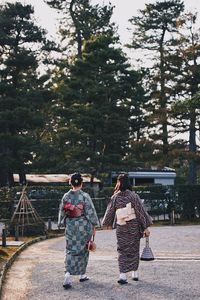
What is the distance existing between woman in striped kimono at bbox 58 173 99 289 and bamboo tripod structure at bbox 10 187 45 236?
803 cm

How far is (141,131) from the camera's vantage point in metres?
35.2

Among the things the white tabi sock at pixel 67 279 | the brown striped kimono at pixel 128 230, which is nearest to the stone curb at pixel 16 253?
the white tabi sock at pixel 67 279

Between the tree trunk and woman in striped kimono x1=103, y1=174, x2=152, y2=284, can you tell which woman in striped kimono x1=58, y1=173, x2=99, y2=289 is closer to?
woman in striped kimono x1=103, y1=174, x2=152, y2=284

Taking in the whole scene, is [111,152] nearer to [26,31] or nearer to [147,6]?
[26,31]

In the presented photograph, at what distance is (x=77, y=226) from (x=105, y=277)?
1.16m

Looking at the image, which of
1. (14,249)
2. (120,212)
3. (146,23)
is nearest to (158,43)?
(146,23)

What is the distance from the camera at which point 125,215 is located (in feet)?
25.7

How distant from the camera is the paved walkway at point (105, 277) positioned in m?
6.74

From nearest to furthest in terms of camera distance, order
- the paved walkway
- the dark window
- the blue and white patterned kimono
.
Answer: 1. the paved walkway
2. the blue and white patterned kimono
3. the dark window

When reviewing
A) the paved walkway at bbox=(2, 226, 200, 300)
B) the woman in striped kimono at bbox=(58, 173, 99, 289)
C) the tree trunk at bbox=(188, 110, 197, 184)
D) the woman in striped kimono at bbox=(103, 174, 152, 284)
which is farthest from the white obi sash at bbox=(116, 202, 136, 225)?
the tree trunk at bbox=(188, 110, 197, 184)

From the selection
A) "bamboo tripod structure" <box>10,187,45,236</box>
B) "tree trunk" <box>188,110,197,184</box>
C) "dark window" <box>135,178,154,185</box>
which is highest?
"tree trunk" <box>188,110,197,184</box>

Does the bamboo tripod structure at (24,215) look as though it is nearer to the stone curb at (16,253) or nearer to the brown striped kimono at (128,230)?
the stone curb at (16,253)

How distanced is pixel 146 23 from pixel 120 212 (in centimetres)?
3291

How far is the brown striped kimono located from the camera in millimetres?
7637
